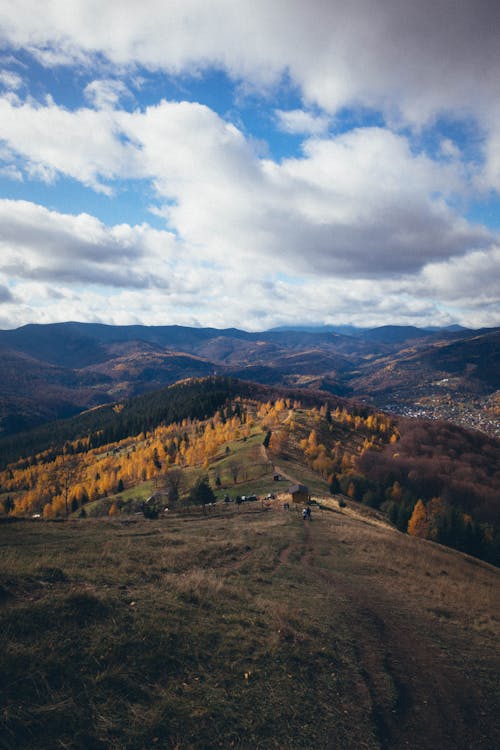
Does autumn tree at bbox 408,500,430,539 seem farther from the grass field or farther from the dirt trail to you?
the dirt trail

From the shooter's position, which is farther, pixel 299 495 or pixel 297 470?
pixel 297 470

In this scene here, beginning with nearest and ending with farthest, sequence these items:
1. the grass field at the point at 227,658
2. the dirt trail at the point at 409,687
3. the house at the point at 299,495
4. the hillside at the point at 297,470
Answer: the grass field at the point at 227,658 < the dirt trail at the point at 409,687 < the house at the point at 299,495 < the hillside at the point at 297,470

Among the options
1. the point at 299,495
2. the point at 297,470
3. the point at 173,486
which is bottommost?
the point at 297,470

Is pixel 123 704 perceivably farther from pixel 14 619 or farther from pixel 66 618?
pixel 14 619

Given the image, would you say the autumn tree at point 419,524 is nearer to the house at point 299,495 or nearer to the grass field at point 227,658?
the house at point 299,495

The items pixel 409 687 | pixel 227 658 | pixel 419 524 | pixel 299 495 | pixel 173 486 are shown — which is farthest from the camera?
pixel 173 486

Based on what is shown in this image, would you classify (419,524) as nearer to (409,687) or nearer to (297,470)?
(297,470)

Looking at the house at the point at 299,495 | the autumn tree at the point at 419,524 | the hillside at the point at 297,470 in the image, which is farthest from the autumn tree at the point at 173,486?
the autumn tree at the point at 419,524

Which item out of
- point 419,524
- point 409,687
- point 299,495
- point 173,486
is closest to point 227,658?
point 409,687

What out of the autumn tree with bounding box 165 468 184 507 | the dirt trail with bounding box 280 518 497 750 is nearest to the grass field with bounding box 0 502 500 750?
the dirt trail with bounding box 280 518 497 750
